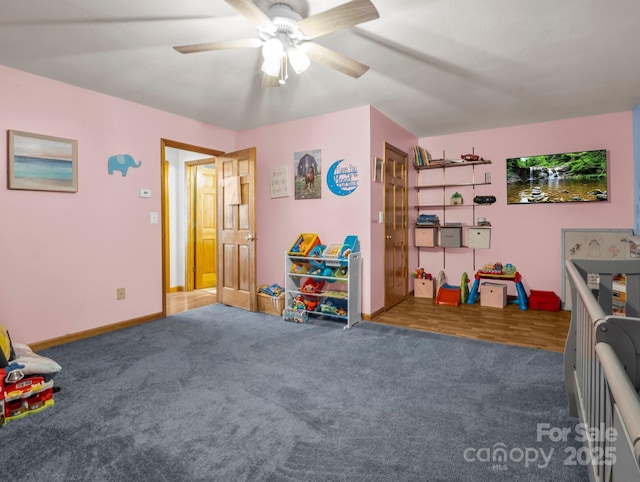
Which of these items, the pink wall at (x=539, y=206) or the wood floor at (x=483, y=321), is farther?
the pink wall at (x=539, y=206)

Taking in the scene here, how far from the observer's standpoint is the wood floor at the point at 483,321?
3.28 m

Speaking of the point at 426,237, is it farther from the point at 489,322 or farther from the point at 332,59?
the point at 332,59

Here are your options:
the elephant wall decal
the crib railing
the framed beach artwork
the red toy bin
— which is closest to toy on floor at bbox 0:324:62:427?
the framed beach artwork

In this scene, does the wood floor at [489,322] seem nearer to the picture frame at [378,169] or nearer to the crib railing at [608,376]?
the crib railing at [608,376]

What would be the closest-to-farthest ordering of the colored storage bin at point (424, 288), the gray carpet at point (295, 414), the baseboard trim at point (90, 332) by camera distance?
the gray carpet at point (295, 414)
the baseboard trim at point (90, 332)
the colored storage bin at point (424, 288)

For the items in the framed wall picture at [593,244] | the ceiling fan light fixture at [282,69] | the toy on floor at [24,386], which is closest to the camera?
the toy on floor at [24,386]

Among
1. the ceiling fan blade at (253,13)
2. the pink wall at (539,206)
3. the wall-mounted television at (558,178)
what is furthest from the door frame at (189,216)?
the wall-mounted television at (558,178)

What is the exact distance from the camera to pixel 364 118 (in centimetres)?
382

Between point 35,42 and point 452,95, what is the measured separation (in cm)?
354

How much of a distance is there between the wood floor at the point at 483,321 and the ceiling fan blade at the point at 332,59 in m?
2.54

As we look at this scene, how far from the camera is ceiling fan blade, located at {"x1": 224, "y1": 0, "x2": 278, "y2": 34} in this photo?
5.51 ft

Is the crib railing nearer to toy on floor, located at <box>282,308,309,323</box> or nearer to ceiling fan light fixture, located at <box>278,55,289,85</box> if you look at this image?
ceiling fan light fixture, located at <box>278,55,289,85</box>

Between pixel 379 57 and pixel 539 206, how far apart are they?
10.5ft

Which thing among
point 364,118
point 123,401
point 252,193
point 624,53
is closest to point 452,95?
point 364,118
